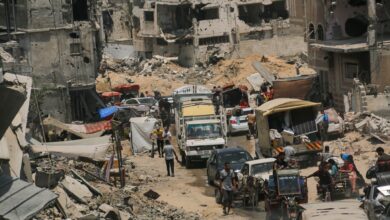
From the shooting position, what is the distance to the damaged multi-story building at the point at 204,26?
2857 inches

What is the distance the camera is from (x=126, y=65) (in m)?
78.8

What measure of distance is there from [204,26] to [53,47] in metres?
27.3

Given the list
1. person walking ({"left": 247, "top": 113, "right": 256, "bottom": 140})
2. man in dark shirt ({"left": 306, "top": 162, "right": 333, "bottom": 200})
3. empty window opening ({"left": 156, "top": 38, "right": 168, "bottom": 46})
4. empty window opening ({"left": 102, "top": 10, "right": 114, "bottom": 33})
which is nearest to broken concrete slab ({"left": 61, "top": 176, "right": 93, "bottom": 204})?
man in dark shirt ({"left": 306, "top": 162, "right": 333, "bottom": 200})

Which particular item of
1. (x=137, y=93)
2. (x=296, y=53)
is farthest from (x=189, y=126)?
(x=296, y=53)

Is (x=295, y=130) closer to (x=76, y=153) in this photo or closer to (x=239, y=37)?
(x=76, y=153)

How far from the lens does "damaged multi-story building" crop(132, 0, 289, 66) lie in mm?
72562

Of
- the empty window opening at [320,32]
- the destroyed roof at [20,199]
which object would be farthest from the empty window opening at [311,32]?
the destroyed roof at [20,199]

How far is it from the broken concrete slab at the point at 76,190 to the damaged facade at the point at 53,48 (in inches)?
907

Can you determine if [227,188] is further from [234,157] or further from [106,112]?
[106,112]

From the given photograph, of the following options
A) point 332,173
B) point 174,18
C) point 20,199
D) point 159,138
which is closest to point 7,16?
point 159,138

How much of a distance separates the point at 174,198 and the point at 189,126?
297 inches

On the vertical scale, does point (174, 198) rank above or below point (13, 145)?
below

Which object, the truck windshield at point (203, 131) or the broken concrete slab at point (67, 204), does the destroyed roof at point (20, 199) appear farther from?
the truck windshield at point (203, 131)

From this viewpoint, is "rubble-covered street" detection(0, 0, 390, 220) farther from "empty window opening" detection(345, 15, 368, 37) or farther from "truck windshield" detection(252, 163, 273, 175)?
"empty window opening" detection(345, 15, 368, 37)
